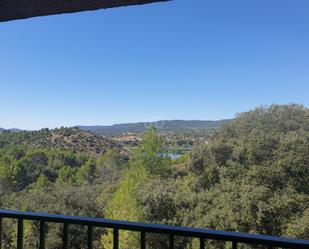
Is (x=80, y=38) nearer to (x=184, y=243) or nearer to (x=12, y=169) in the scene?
(x=12, y=169)

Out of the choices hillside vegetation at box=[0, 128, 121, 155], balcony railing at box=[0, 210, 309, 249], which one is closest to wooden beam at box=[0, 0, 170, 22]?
balcony railing at box=[0, 210, 309, 249]

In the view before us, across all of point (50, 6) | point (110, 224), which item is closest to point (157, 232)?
point (110, 224)

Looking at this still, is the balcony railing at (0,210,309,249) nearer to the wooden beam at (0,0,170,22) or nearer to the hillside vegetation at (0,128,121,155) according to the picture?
the wooden beam at (0,0,170,22)

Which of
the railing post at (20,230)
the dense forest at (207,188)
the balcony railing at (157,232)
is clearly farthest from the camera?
the dense forest at (207,188)

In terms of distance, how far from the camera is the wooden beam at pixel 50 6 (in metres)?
1.28

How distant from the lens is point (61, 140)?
29.1m

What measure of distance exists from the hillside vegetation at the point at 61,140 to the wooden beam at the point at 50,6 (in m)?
25.9

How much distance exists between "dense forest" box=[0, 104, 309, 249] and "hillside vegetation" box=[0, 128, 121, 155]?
5.03 metres

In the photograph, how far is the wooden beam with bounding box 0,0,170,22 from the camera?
1284mm

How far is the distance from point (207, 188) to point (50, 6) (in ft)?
48.2

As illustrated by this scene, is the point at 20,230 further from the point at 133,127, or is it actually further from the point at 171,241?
the point at 133,127

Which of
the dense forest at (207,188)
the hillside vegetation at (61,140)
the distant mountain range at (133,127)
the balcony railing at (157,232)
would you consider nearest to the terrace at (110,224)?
the balcony railing at (157,232)

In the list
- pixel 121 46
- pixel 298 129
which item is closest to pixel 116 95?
pixel 121 46

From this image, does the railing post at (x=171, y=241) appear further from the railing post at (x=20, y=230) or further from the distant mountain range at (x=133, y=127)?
the distant mountain range at (x=133, y=127)
